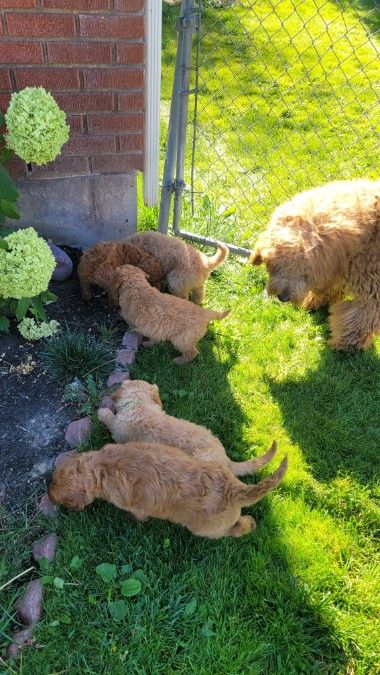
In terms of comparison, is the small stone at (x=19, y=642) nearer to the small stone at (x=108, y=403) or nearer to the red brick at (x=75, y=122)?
the small stone at (x=108, y=403)

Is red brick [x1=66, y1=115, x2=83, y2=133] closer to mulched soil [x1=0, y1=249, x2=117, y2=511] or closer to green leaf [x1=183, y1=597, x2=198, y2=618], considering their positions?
mulched soil [x1=0, y1=249, x2=117, y2=511]

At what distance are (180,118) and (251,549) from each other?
2.91 m

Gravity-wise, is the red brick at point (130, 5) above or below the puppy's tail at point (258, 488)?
above

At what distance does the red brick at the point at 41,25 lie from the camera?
3.32 m

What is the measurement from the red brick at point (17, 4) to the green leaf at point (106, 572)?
3298mm

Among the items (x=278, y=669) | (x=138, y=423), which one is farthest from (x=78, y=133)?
(x=278, y=669)

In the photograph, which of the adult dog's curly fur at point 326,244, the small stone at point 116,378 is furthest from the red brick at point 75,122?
the small stone at point 116,378

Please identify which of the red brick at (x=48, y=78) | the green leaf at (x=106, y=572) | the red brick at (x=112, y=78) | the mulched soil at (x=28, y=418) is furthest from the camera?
the red brick at (x=112, y=78)

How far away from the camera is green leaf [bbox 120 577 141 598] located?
257cm

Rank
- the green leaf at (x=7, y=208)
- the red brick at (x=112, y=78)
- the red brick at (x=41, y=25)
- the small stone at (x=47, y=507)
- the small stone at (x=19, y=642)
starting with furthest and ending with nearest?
the red brick at (x=112, y=78) < the red brick at (x=41, y=25) < the green leaf at (x=7, y=208) < the small stone at (x=47, y=507) < the small stone at (x=19, y=642)

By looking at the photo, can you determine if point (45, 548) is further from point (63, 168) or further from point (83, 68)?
point (83, 68)

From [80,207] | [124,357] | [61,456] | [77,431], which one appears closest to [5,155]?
[80,207]

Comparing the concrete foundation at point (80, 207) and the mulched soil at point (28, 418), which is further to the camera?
the concrete foundation at point (80, 207)

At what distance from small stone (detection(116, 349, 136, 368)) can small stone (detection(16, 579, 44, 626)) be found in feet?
5.00
